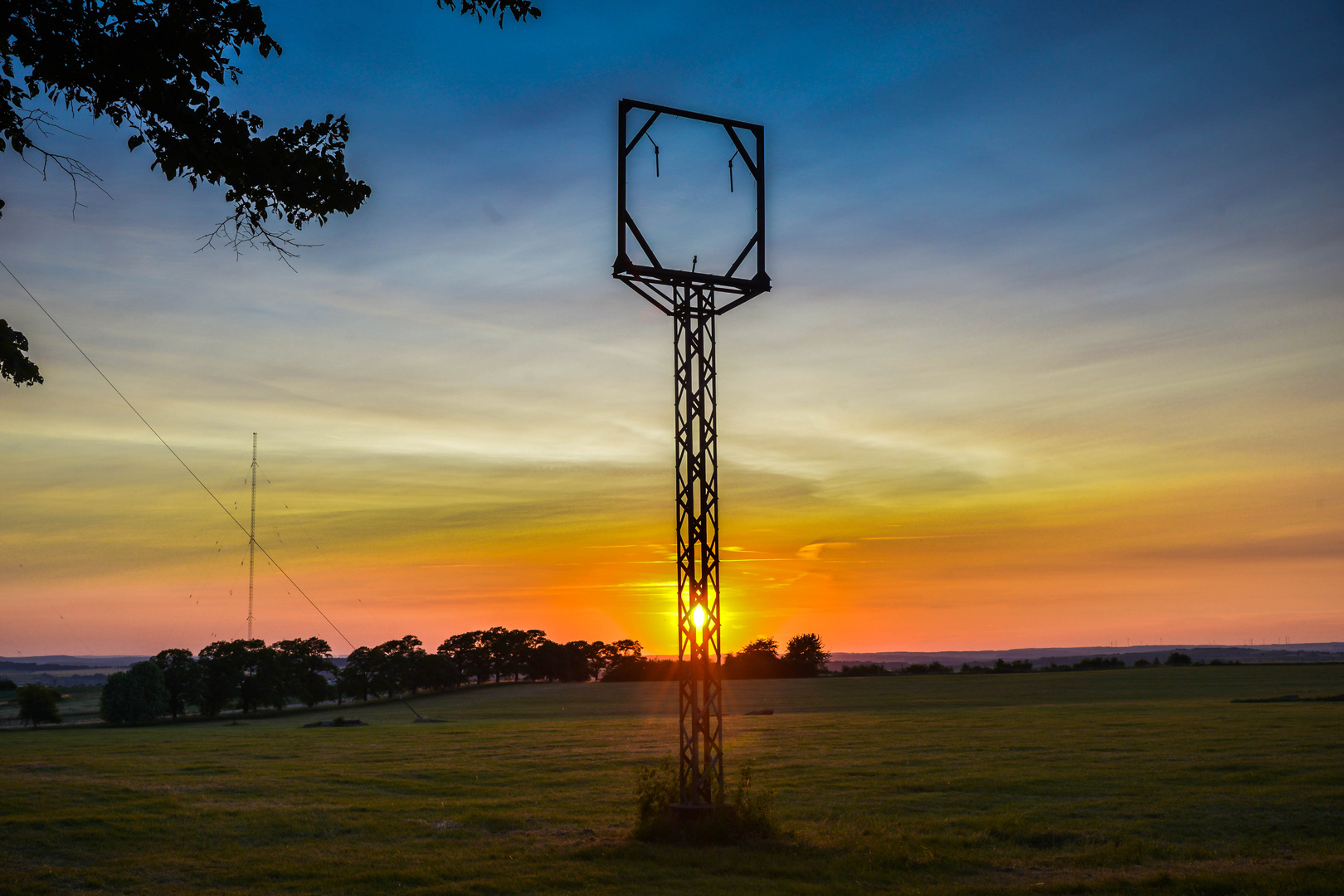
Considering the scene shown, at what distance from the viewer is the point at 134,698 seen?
3364 inches

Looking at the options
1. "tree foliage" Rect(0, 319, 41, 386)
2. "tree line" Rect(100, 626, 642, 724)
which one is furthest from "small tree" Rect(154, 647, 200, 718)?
"tree foliage" Rect(0, 319, 41, 386)

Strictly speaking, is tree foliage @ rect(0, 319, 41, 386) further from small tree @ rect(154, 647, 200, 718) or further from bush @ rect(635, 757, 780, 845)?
small tree @ rect(154, 647, 200, 718)

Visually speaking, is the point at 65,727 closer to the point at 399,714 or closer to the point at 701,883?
the point at 399,714

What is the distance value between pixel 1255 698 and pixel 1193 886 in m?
60.5

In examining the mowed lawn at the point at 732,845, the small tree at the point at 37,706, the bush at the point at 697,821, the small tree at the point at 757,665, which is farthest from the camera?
the small tree at the point at 757,665

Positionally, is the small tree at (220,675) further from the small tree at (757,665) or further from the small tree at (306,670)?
the small tree at (757,665)

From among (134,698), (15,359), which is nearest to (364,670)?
(134,698)

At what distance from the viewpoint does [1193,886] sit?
15945mm

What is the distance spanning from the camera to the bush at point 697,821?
1952 cm

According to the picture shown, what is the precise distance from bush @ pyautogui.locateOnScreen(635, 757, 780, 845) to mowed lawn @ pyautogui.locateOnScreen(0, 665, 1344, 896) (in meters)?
0.55

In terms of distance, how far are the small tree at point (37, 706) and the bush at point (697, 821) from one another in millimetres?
86922

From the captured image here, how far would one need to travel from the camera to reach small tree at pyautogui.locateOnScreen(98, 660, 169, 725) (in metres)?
85.2

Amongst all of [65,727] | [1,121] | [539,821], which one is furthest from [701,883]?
[65,727]

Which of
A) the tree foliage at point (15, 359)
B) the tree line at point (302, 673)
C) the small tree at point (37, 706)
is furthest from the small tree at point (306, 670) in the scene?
the tree foliage at point (15, 359)
